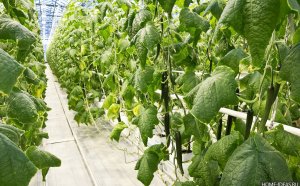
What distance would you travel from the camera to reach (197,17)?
4.62 ft

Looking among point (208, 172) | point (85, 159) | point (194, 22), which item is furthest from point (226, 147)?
point (85, 159)

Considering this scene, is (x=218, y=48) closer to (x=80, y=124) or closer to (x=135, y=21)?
(x=135, y=21)

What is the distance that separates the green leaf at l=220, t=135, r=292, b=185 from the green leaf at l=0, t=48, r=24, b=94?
527mm

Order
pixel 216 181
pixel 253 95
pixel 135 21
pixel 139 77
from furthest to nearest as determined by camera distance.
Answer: pixel 139 77 < pixel 135 21 < pixel 216 181 < pixel 253 95

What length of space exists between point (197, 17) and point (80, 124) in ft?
12.9

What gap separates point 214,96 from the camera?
3.10 feet

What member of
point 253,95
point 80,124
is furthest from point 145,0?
point 80,124

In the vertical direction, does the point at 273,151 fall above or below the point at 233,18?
below

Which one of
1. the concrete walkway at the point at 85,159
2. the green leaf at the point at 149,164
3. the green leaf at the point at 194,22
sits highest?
the green leaf at the point at 194,22

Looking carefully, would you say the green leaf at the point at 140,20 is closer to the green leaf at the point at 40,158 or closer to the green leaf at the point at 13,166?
the green leaf at the point at 40,158

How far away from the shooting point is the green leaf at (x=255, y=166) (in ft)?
2.57

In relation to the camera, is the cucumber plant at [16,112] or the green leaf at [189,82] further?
the green leaf at [189,82]

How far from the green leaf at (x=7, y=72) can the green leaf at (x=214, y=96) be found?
45cm

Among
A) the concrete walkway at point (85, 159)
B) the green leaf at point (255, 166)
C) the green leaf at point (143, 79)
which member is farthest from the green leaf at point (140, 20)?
the concrete walkway at point (85, 159)
